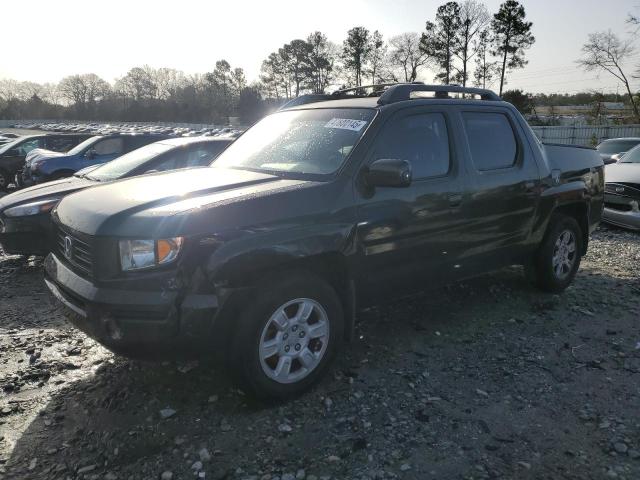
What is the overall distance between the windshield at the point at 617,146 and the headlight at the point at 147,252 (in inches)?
515

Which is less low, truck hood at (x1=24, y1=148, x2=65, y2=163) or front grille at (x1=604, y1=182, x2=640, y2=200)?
truck hood at (x1=24, y1=148, x2=65, y2=163)

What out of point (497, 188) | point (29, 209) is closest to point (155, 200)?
point (497, 188)

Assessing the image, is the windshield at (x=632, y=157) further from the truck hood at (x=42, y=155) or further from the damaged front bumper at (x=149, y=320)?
the truck hood at (x=42, y=155)

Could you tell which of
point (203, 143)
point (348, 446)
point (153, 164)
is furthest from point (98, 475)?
point (203, 143)

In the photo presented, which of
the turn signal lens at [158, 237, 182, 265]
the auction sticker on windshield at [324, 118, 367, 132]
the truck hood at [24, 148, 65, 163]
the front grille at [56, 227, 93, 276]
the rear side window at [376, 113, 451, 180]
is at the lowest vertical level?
the front grille at [56, 227, 93, 276]

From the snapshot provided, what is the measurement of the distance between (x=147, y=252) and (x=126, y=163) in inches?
191

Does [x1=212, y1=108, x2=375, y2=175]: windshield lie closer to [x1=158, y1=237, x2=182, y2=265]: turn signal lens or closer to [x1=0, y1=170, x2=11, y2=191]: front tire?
[x1=158, y1=237, x2=182, y2=265]: turn signal lens

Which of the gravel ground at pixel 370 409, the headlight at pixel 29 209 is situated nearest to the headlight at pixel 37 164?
the headlight at pixel 29 209

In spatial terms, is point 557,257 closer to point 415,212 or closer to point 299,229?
point 415,212

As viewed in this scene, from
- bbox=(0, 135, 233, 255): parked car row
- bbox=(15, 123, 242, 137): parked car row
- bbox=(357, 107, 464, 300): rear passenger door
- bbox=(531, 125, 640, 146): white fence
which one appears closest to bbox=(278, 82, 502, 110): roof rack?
bbox=(357, 107, 464, 300): rear passenger door

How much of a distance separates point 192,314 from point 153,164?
4665mm

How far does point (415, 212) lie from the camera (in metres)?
3.62

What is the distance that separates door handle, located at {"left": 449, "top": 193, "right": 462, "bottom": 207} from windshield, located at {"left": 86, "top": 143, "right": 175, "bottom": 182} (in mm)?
4594

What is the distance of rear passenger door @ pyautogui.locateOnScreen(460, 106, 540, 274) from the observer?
13.5 ft
